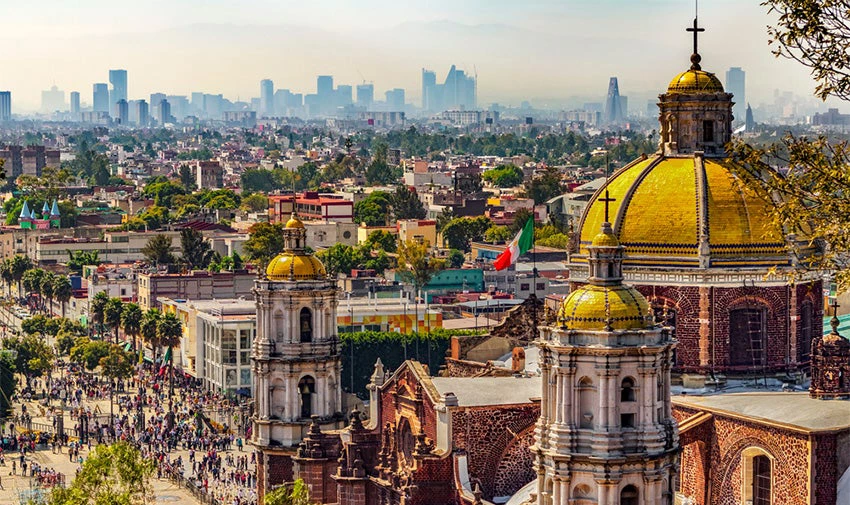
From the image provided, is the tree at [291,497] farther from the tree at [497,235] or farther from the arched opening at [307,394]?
the tree at [497,235]

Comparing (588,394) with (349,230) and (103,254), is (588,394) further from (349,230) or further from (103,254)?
(349,230)

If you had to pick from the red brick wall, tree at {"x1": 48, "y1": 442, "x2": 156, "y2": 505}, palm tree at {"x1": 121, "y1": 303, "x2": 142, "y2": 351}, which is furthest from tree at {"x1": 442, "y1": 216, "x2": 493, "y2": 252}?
tree at {"x1": 48, "y1": 442, "x2": 156, "y2": 505}

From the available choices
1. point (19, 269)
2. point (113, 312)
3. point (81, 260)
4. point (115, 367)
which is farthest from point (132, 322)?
point (19, 269)

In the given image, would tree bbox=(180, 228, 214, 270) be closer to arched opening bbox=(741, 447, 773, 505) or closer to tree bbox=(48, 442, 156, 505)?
tree bbox=(48, 442, 156, 505)

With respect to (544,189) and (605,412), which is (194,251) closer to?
(544,189)

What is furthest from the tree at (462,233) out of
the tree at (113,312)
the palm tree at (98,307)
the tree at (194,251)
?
the tree at (113,312)

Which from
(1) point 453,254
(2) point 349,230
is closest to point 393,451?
(1) point 453,254
